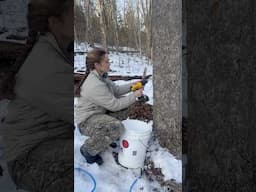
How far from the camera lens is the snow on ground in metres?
2.05

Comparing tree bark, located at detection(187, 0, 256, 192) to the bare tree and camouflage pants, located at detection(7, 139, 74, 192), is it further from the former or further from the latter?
camouflage pants, located at detection(7, 139, 74, 192)

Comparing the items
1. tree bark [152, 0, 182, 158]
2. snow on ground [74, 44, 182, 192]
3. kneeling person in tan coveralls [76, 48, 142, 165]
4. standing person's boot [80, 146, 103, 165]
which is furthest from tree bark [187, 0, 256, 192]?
standing person's boot [80, 146, 103, 165]

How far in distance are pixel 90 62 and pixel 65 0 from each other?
1.32 feet

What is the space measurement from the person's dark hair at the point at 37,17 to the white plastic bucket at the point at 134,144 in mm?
744

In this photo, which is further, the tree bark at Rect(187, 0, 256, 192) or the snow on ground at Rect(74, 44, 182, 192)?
the tree bark at Rect(187, 0, 256, 192)

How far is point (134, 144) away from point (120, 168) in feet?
0.56

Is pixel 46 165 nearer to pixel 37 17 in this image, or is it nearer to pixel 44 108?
pixel 44 108

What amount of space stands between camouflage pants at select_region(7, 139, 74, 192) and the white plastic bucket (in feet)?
1.07

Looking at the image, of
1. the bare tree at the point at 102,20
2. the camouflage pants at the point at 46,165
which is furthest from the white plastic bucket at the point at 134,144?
the bare tree at the point at 102,20

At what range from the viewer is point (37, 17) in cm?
209

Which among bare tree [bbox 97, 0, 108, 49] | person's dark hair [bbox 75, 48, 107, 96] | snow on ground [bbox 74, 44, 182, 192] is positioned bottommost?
snow on ground [bbox 74, 44, 182, 192]

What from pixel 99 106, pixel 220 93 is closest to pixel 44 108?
pixel 99 106

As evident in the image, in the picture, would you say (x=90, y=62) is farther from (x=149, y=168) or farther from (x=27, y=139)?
(x=149, y=168)

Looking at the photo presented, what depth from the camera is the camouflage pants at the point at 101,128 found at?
209 cm
